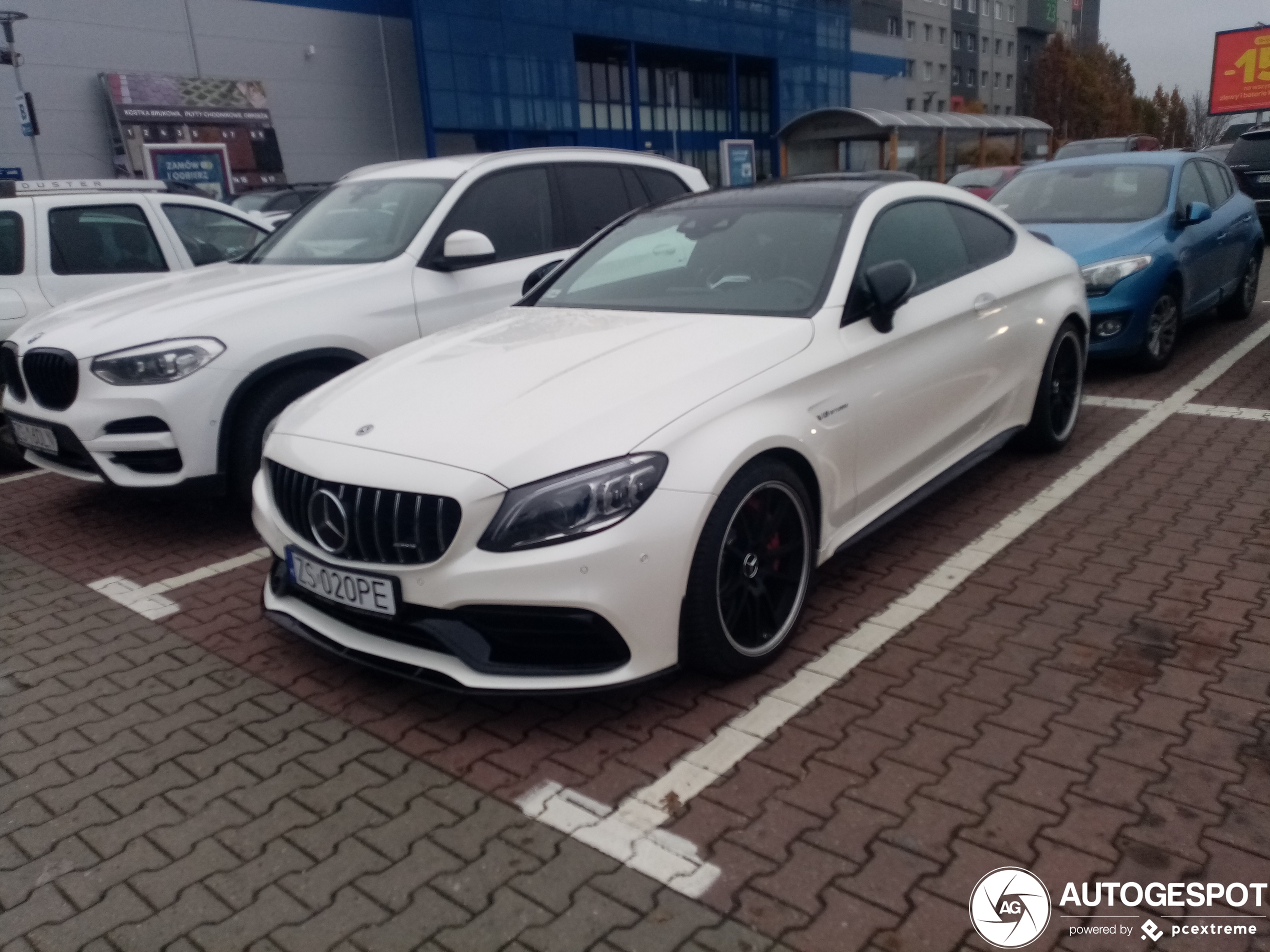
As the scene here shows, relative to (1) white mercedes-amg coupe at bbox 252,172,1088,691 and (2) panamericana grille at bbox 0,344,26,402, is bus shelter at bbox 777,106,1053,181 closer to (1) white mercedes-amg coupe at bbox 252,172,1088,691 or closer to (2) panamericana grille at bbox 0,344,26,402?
(1) white mercedes-amg coupe at bbox 252,172,1088,691

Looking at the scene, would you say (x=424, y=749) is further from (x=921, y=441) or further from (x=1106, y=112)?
(x=1106, y=112)

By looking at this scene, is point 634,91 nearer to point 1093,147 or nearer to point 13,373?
point 1093,147

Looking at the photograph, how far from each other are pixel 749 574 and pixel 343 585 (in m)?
1.30

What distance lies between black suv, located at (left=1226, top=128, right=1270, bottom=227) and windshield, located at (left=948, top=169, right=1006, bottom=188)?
3.54m

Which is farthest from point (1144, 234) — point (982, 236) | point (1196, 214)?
point (982, 236)

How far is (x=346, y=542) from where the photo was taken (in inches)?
123

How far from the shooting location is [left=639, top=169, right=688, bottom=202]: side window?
6688mm

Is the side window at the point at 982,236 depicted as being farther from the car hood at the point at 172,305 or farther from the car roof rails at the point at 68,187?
the car roof rails at the point at 68,187

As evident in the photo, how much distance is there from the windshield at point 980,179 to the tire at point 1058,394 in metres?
12.8

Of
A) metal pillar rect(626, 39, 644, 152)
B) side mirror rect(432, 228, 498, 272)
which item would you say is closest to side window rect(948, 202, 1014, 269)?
side mirror rect(432, 228, 498, 272)

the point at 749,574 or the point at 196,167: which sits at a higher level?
the point at 196,167

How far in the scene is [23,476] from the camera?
6605 mm

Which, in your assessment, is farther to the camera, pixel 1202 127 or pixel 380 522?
pixel 1202 127

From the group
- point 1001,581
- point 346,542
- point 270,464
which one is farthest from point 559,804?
point 1001,581
